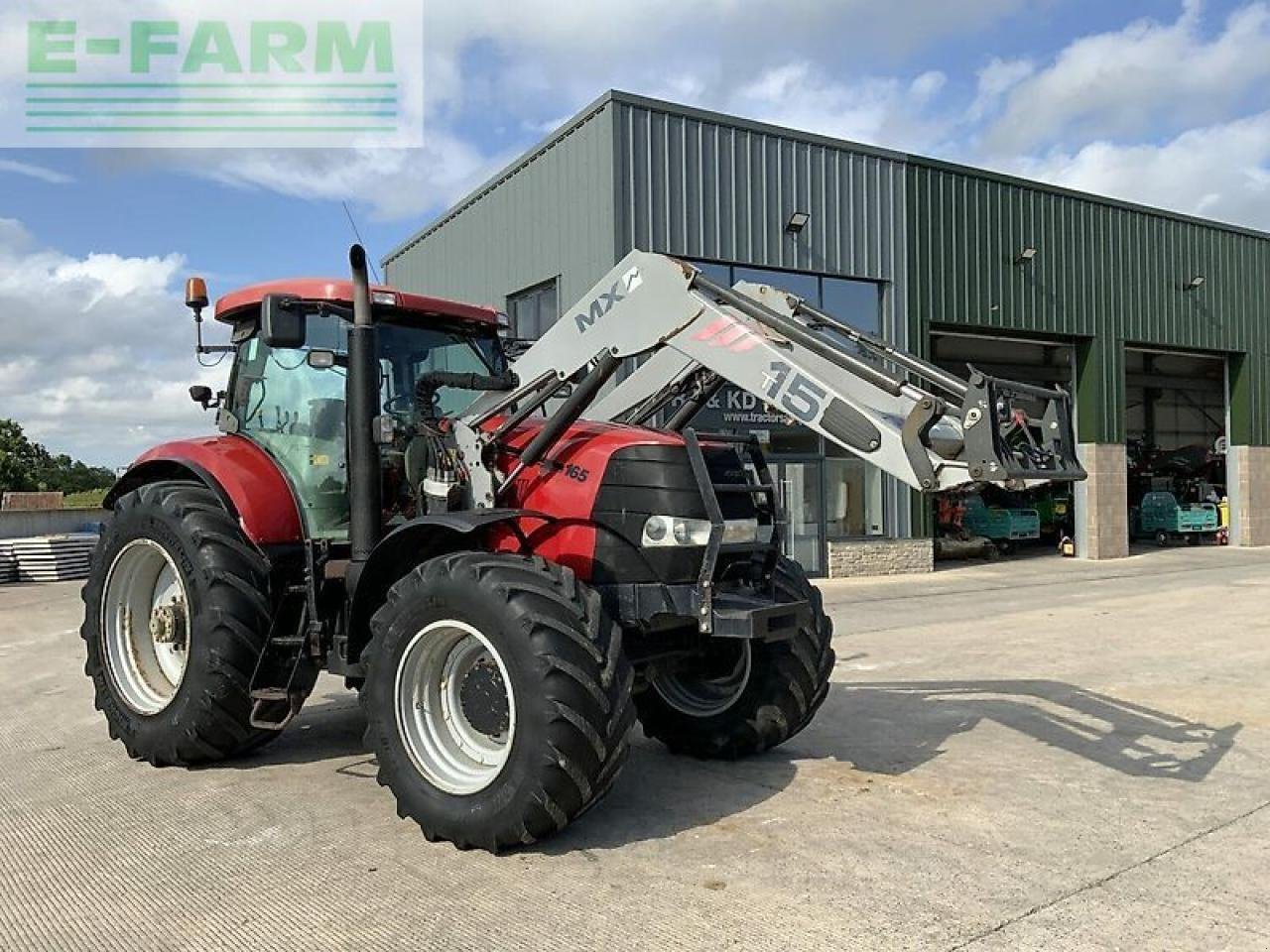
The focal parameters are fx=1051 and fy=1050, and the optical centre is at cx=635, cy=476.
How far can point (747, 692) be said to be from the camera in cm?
557

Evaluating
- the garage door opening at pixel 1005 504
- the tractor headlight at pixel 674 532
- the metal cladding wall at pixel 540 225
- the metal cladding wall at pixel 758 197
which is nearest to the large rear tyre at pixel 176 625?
the tractor headlight at pixel 674 532

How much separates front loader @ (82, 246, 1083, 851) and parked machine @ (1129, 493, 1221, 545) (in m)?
22.5

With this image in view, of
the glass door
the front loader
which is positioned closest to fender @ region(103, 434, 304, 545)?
the front loader

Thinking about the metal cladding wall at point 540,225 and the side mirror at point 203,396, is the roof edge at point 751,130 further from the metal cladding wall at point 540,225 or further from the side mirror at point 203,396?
the side mirror at point 203,396

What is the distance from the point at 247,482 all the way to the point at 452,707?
191 centimetres

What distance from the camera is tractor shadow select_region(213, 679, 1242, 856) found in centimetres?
482

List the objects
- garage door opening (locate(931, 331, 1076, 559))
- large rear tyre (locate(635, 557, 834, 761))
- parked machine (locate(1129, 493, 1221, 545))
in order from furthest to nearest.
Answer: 1. parked machine (locate(1129, 493, 1221, 545))
2. garage door opening (locate(931, 331, 1076, 559))
3. large rear tyre (locate(635, 557, 834, 761))

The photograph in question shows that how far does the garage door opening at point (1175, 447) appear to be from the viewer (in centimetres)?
2495

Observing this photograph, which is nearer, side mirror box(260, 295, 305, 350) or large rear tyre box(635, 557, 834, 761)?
side mirror box(260, 295, 305, 350)

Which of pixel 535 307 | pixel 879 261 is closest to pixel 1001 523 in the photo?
pixel 879 261

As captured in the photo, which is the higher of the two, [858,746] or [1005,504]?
[1005,504]

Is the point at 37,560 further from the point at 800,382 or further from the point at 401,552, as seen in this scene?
the point at 800,382

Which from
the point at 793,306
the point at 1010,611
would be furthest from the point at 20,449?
the point at 793,306

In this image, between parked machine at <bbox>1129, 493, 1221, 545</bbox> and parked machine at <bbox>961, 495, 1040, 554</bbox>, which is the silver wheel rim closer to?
parked machine at <bbox>961, 495, 1040, 554</bbox>
